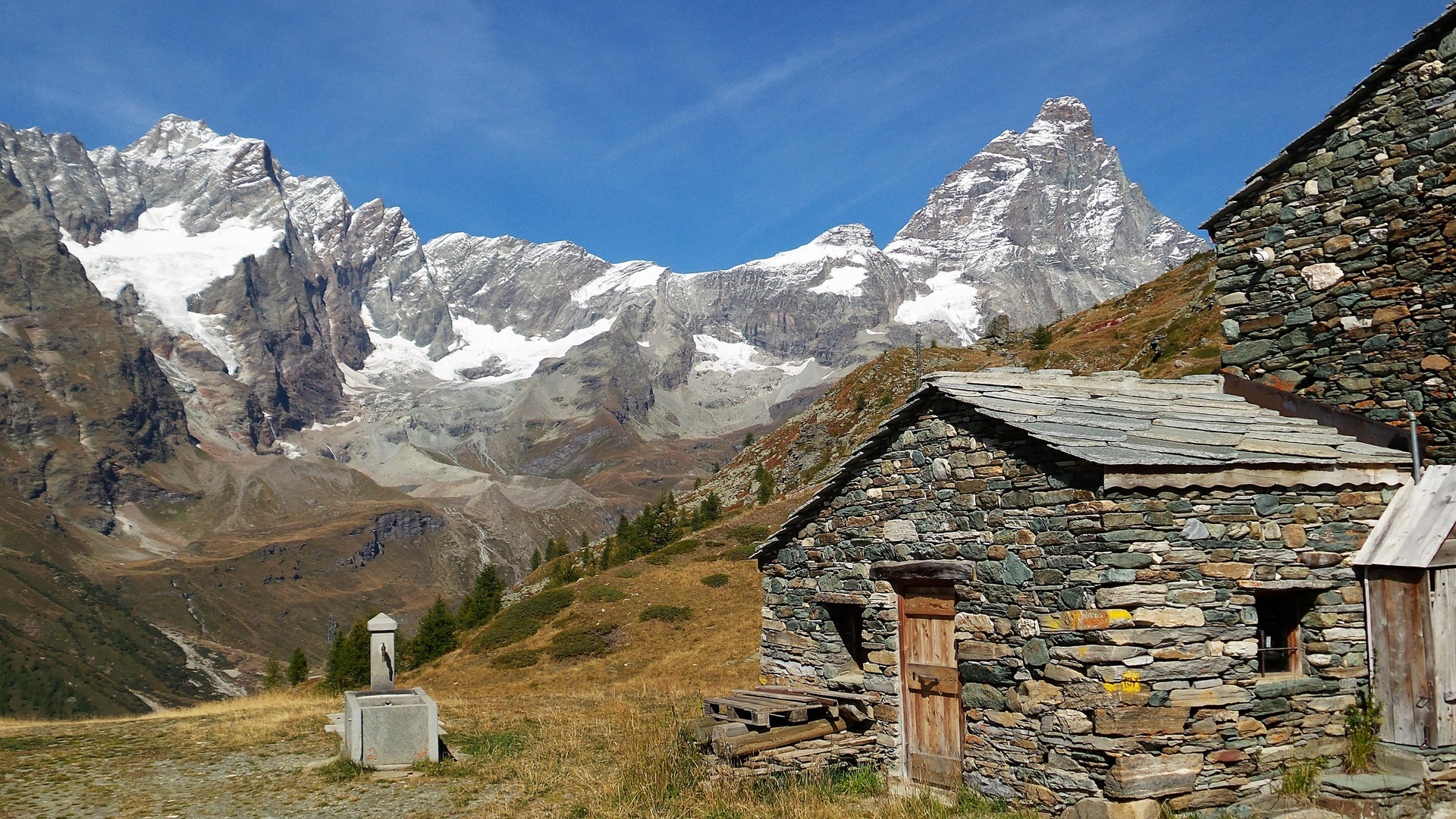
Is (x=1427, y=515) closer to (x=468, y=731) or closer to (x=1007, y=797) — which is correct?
(x=1007, y=797)

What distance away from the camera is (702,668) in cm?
3092

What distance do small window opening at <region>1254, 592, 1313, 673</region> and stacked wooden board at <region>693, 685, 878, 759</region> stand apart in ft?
15.3

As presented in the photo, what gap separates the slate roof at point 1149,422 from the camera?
1012 centimetres

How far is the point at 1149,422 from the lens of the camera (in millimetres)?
11445

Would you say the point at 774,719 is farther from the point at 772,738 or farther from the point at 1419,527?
the point at 1419,527

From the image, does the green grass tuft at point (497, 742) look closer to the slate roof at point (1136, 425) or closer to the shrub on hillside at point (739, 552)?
the slate roof at point (1136, 425)

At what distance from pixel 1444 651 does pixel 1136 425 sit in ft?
12.5

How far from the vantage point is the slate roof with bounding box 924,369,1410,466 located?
399 inches

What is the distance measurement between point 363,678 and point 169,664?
178 meters

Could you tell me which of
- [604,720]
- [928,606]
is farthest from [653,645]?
[928,606]

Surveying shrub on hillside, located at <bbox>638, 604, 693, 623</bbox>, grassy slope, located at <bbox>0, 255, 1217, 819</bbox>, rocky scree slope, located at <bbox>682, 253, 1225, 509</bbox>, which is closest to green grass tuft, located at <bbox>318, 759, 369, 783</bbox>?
grassy slope, located at <bbox>0, 255, 1217, 819</bbox>

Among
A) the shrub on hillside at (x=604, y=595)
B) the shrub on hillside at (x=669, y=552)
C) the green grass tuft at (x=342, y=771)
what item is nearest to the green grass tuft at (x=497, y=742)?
the green grass tuft at (x=342, y=771)

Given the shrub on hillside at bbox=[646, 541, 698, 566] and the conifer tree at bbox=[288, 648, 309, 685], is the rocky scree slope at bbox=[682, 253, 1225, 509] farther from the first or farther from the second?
the conifer tree at bbox=[288, 648, 309, 685]

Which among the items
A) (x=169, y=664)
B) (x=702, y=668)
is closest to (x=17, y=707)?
(x=169, y=664)
